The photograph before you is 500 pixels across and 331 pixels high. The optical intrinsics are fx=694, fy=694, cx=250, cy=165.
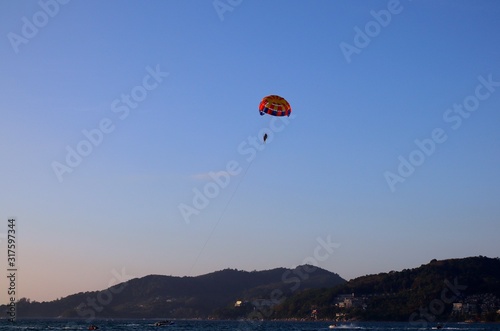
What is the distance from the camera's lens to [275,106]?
59906mm

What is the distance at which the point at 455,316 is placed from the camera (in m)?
189

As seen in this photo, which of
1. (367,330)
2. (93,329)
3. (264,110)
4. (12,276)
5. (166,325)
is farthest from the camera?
(166,325)

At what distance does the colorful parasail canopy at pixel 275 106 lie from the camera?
5953cm

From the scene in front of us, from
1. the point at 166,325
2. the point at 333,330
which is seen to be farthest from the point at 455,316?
the point at 166,325

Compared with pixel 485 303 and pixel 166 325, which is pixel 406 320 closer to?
pixel 485 303

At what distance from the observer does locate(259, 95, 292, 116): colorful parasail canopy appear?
59531 millimetres

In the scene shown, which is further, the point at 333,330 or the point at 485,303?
the point at 485,303

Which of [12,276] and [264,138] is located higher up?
[264,138]

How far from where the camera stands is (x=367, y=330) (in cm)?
A: 13125

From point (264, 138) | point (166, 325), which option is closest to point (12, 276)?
point (264, 138)

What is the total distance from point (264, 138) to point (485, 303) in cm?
15895

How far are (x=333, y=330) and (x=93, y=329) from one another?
4635cm

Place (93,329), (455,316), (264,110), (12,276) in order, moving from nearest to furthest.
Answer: (12,276), (264,110), (93,329), (455,316)

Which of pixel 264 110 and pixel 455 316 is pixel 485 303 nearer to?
pixel 455 316
